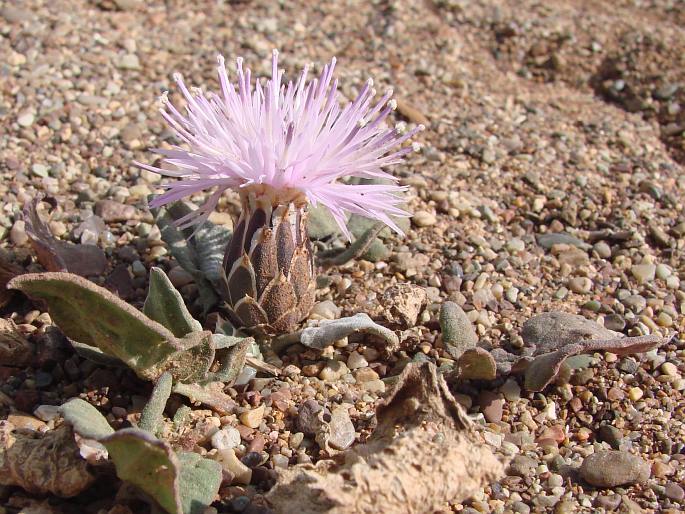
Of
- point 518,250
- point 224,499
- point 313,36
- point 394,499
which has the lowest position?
point 224,499

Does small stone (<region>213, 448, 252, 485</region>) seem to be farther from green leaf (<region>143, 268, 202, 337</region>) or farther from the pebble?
green leaf (<region>143, 268, 202, 337</region>)

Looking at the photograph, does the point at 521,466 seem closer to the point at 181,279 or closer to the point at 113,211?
the point at 181,279

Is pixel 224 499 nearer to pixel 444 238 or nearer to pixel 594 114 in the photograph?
pixel 444 238

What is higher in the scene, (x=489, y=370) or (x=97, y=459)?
(x=489, y=370)

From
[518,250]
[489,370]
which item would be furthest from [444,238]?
[489,370]

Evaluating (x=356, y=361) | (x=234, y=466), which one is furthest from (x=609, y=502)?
(x=234, y=466)

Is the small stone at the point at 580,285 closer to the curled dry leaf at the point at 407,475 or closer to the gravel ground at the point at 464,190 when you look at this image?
the gravel ground at the point at 464,190

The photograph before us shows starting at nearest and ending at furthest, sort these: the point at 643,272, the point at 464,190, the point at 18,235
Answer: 1. the point at 18,235
2. the point at 643,272
3. the point at 464,190
